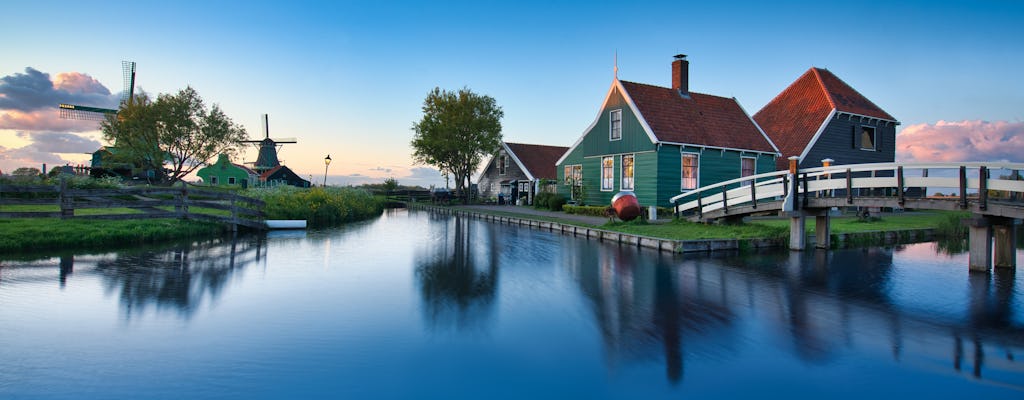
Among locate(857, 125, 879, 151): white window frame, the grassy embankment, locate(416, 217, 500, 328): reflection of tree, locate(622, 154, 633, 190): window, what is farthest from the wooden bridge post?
locate(857, 125, 879, 151): white window frame

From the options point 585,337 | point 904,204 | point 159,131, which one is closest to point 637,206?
point 904,204

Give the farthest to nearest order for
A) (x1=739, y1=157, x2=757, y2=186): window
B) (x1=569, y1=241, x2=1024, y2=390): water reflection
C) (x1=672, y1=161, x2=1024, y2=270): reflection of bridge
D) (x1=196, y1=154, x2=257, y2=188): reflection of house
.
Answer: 1. (x1=196, y1=154, x2=257, y2=188): reflection of house
2. (x1=739, y1=157, x2=757, y2=186): window
3. (x1=672, y1=161, x2=1024, y2=270): reflection of bridge
4. (x1=569, y1=241, x2=1024, y2=390): water reflection

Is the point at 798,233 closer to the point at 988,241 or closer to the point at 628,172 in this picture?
the point at 988,241

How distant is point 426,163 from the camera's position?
43250 millimetres

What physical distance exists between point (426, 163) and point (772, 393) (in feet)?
131

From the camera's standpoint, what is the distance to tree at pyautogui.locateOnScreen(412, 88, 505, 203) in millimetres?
40812

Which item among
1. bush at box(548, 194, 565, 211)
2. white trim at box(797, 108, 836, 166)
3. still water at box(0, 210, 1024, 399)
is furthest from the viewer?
bush at box(548, 194, 565, 211)

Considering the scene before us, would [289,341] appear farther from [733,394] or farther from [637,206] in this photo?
[637,206]

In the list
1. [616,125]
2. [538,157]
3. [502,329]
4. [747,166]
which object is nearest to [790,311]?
[502,329]

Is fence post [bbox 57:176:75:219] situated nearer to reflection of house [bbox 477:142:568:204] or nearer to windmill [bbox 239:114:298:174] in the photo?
reflection of house [bbox 477:142:568:204]

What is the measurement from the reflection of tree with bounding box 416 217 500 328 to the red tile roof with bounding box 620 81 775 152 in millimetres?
10234

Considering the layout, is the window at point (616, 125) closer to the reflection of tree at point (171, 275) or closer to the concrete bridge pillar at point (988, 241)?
the concrete bridge pillar at point (988, 241)

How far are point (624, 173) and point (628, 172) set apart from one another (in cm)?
24

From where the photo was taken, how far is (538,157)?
4078cm
